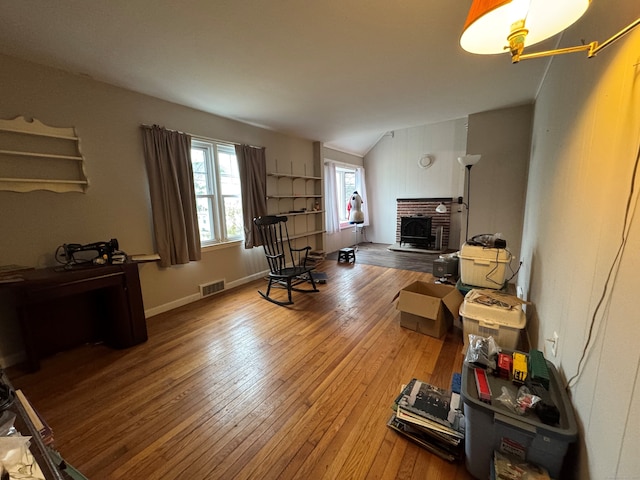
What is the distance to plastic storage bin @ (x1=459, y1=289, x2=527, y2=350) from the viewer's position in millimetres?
1831

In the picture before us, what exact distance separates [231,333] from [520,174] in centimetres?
448

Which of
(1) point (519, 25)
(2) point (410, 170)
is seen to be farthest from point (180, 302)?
(2) point (410, 170)

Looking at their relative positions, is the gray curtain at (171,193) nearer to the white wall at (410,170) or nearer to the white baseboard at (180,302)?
the white baseboard at (180,302)

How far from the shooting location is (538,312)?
6.49 ft

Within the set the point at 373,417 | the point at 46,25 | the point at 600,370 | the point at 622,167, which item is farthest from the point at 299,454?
the point at 46,25

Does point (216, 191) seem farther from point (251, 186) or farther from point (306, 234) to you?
point (306, 234)

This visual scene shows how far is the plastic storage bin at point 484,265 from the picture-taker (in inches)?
92.1

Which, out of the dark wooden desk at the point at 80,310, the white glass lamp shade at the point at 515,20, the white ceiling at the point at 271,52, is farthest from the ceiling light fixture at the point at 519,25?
the dark wooden desk at the point at 80,310

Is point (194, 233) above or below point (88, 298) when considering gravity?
above

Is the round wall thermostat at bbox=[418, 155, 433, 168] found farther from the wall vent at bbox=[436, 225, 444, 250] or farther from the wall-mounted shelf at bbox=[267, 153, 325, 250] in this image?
the wall-mounted shelf at bbox=[267, 153, 325, 250]

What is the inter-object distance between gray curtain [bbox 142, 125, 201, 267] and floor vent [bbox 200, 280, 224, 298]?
→ 0.49 meters

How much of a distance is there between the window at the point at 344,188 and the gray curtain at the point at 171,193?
3905mm

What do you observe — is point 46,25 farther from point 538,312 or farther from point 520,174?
point 520,174

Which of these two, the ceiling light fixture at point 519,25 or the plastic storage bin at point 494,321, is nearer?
the ceiling light fixture at point 519,25
